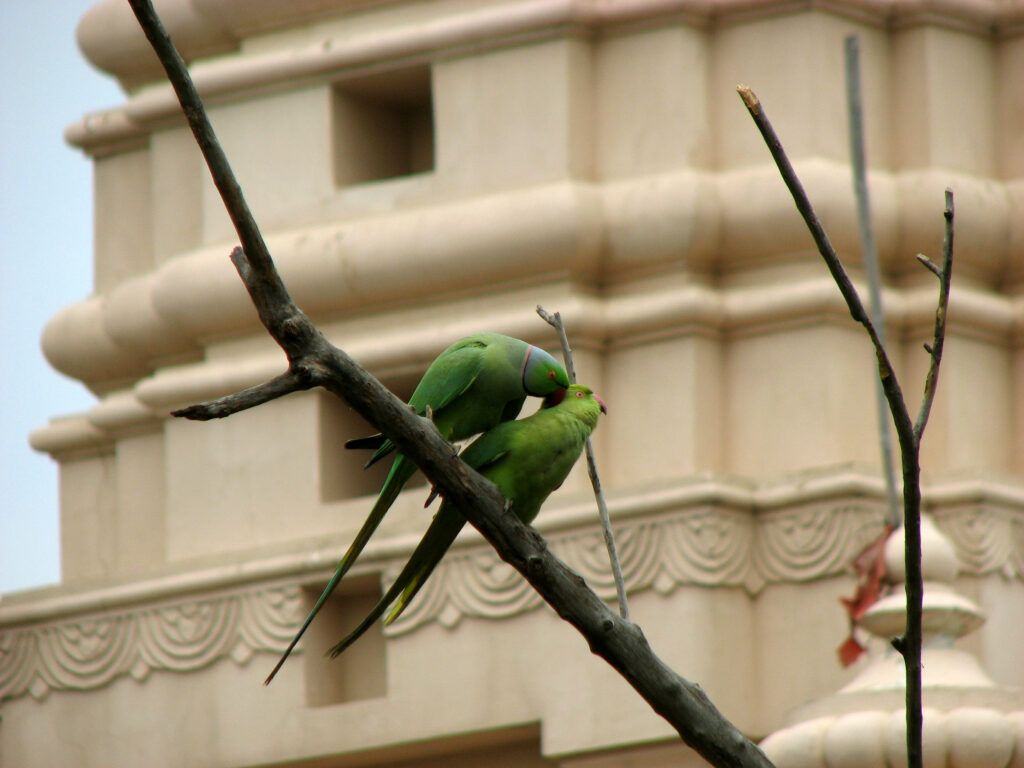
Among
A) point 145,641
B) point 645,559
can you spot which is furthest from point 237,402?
point 145,641

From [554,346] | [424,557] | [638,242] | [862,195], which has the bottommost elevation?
[424,557]

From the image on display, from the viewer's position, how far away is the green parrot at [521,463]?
190 inches

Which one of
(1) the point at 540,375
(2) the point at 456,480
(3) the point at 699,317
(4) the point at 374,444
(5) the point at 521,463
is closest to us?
(2) the point at 456,480

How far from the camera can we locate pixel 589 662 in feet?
38.7

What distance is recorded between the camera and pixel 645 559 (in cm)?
1167

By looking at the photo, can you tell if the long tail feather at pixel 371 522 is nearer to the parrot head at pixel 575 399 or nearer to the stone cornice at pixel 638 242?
the parrot head at pixel 575 399

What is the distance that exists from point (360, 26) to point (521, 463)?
30.4 ft

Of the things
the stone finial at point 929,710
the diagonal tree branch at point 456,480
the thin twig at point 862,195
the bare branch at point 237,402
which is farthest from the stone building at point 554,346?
the bare branch at point 237,402

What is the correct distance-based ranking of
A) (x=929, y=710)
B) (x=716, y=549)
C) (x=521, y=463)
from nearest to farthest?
(x=521, y=463), (x=929, y=710), (x=716, y=549)

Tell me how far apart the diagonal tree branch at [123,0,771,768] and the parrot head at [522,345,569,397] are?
2.84 ft

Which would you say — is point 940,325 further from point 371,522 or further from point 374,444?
point 374,444

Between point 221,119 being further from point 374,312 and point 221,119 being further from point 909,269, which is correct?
point 909,269

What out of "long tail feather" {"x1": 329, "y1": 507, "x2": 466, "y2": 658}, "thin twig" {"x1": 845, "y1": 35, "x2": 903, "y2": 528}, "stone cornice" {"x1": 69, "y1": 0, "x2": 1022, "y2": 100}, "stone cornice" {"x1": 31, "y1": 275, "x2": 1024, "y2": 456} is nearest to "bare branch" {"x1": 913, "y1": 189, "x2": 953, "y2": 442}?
"long tail feather" {"x1": 329, "y1": 507, "x2": 466, "y2": 658}

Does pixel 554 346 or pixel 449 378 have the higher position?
pixel 554 346
